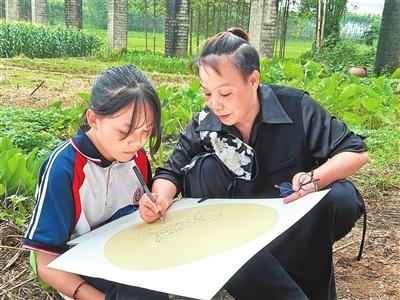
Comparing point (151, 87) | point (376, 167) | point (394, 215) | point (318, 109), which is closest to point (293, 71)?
point (376, 167)

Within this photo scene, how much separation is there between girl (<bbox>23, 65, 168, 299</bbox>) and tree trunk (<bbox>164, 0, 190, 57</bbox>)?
10832 millimetres

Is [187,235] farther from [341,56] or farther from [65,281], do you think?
[341,56]

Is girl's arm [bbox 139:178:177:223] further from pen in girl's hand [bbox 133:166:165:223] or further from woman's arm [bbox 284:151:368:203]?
woman's arm [bbox 284:151:368:203]

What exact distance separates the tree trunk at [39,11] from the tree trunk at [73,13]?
37.7 inches

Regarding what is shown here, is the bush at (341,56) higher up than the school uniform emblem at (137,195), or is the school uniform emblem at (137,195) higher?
the school uniform emblem at (137,195)

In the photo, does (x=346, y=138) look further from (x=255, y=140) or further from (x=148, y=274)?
(x=148, y=274)

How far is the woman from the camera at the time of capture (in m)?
1.52

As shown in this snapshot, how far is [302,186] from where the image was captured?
152cm

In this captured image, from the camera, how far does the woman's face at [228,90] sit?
1.52 m

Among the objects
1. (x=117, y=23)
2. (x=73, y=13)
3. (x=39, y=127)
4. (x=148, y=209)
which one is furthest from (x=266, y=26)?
(x=73, y=13)

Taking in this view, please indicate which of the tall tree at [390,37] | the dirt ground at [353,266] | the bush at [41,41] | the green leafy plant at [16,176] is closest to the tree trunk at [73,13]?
the bush at [41,41]

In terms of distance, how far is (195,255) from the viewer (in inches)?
49.8

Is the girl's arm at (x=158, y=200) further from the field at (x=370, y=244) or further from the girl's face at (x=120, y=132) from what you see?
the field at (x=370, y=244)

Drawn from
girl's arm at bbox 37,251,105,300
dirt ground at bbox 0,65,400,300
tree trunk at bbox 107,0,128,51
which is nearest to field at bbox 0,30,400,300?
dirt ground at bbox 0,65,400,300
